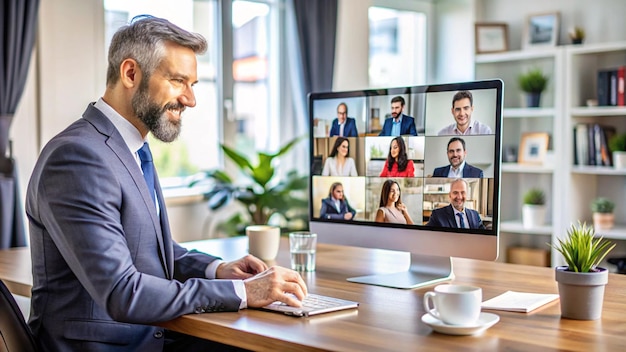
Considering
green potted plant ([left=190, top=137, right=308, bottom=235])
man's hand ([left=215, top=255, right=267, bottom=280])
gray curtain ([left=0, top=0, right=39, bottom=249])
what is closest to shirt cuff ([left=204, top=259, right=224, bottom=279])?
man's hand ([left=215, top=255, right=267, bottom=280])

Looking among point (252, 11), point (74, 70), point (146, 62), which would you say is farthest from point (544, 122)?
point (146, 62)

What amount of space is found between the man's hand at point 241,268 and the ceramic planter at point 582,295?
748 mm

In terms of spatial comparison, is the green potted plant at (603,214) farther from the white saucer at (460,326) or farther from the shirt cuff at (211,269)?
the white saucer at (460,326)

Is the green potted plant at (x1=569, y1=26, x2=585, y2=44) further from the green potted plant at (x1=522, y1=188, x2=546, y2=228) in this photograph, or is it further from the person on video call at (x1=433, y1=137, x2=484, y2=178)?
the person on video call at (x1=433, y1=137, x2=484, y2=178)

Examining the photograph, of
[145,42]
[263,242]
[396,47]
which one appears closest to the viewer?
[145,42]

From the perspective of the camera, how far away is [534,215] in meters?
5.09

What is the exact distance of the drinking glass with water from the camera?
2.21 metres

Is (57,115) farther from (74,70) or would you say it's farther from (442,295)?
(442,295)

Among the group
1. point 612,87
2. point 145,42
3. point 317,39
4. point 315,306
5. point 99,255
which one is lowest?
point 315,306

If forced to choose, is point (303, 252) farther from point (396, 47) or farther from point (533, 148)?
point (396, 47)

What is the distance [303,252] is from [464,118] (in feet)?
1.92

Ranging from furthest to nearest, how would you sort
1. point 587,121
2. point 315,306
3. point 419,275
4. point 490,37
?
point 490,37
point 587,121
point 419,275
point 315,306

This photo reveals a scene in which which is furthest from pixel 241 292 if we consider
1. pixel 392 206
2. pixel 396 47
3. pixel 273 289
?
pixel 396 47

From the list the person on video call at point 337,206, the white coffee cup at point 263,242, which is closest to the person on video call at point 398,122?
the person on video call at point 337,206
